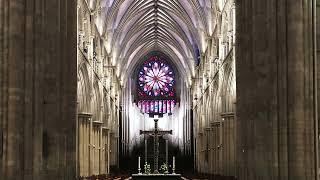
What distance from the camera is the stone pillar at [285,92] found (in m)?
22.3

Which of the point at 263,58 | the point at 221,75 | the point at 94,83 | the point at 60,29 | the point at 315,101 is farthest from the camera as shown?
the point at 94,83

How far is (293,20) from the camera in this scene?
2266cm

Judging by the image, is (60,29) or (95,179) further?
(95,179)

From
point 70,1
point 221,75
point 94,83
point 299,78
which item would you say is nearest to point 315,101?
point 299,78

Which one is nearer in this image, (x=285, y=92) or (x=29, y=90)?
(x=29, y=90)

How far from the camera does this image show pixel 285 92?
74.7 ft

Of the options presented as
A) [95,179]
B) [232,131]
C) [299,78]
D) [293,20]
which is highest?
[293,20]

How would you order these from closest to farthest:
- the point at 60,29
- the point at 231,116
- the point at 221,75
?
the point at 60,29 → the point at 231,116 → the point at 221,75

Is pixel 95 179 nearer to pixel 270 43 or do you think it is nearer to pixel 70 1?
pixel 70 1

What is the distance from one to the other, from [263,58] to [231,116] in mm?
17720

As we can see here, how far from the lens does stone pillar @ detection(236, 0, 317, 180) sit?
22.3 m

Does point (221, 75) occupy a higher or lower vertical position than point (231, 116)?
higher

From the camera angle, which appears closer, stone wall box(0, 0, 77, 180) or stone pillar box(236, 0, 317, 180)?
stone wall box(0, 0, 77, 180)

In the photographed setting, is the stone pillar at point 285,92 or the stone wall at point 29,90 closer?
the stone wall at point 29,90
